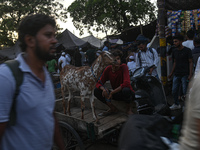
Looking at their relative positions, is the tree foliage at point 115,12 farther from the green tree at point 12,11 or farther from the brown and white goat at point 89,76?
the brown and white goat at point 89,76

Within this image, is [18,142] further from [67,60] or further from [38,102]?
[67,60]

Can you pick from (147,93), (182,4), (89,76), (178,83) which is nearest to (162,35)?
(178,83)

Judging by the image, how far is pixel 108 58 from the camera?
13.8 ft

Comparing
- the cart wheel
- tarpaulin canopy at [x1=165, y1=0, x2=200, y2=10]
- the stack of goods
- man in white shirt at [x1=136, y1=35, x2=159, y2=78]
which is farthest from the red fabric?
tarpaulin canopy at [x1=165, y1=0, x2=200, y2=10]

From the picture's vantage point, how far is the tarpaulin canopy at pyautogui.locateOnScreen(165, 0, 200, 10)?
758 centimetres

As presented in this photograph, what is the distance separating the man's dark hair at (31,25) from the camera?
1.65m

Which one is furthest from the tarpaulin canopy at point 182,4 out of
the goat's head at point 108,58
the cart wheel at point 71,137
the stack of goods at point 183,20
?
the cart wheel at point 71,137

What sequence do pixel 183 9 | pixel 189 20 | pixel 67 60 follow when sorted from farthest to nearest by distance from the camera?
pixel 67 60, pixel 183 9, pixel 189 20

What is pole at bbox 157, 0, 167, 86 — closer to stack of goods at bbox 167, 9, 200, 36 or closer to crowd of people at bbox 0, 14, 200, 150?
stack of goods at bbox 167, 9, 200, 36

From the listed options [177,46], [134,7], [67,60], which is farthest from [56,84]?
[134,7]

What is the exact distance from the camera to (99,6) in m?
24.7

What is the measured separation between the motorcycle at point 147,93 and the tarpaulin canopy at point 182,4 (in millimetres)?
4181

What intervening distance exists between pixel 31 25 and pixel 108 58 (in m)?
2.67

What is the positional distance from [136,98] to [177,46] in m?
2.08
